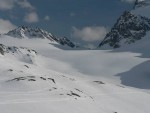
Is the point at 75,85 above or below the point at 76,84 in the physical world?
below

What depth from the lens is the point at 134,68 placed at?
144 m

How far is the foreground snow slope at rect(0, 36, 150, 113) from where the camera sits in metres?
65.2

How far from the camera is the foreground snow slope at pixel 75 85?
6525 centimetres

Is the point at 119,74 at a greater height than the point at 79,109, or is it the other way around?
the point at 119,74

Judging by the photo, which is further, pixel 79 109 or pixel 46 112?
pixel 79 109

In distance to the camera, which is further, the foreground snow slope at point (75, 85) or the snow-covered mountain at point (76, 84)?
the snow-covered mountain at point (76, 84)

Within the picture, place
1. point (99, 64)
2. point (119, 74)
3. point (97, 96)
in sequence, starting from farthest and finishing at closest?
1. point (99, 64)
2. point (119, 74)
3. point (97, 96)

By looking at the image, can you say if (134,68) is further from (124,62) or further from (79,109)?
(79,109)

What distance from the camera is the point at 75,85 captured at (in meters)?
93.0

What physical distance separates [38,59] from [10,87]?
8626 centimetres

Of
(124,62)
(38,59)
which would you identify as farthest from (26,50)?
(124,62)

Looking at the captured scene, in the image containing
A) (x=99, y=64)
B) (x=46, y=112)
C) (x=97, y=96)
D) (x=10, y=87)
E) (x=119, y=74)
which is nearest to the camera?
(x=46, y=112)

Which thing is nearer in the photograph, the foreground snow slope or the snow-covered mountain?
the foreground snow slope

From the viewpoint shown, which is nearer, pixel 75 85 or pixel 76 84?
pixel 75 85
